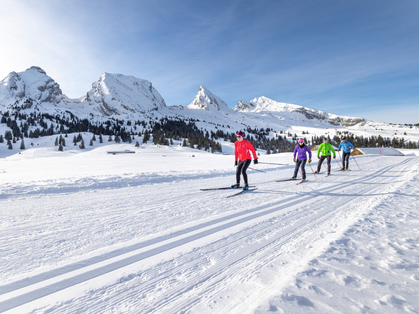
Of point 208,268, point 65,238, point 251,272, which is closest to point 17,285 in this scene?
point 65,238

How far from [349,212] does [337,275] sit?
3164 millimetres

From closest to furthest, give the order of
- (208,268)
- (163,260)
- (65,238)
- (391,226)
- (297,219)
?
(208,268) < (163,260) < (65,238) < (391,226) < (297,219)

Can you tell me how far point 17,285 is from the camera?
232 centimetres

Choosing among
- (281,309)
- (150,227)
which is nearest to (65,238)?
(150,227)

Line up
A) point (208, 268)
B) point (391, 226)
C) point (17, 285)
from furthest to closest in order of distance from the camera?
point (391, 226) → point (208, 268) → point (17, 285)

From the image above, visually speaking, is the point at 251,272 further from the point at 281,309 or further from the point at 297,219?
the point at 297,219

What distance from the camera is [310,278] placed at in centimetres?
237

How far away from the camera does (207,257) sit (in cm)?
293

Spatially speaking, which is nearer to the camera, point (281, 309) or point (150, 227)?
point (281, 309)

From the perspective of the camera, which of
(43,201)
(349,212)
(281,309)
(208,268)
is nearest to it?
(281,309)

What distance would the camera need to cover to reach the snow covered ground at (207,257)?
81.7 inches

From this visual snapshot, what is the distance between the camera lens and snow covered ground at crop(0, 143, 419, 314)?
6.81ft

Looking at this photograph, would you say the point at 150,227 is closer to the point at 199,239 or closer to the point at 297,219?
the point at 199,239

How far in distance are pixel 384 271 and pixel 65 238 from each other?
4915 mm
